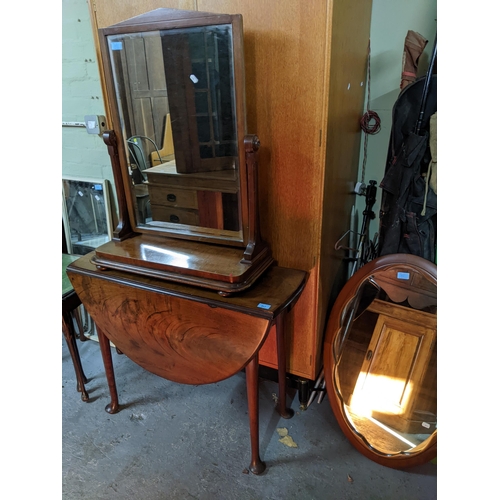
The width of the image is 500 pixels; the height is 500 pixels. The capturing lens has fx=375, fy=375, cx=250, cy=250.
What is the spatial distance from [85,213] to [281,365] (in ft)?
4.59

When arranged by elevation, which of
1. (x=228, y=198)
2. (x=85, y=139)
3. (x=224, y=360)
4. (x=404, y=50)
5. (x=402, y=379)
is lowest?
(x=402, y=379)

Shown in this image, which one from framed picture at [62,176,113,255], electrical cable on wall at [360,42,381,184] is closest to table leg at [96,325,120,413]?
framed picture at [62,176,113,255]

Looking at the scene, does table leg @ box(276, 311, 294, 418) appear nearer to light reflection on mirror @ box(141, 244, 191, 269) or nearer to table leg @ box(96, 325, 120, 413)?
light reflection on mirror @ box(141, 244, 191, 269)

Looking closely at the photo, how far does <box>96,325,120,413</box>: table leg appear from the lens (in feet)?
5.40

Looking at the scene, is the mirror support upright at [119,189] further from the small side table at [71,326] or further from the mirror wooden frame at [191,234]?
the small side table at [71,326]

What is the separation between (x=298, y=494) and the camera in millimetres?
1400

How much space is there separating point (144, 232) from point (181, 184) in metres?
0.29

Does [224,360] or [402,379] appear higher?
[224,360]

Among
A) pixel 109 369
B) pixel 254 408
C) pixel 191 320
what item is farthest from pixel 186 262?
pixel 109 369

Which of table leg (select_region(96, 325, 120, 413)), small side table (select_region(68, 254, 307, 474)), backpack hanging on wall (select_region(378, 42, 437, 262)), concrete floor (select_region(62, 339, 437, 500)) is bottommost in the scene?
concrete floor (select_region(62, 339, 437, 500))

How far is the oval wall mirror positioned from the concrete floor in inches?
4.4
